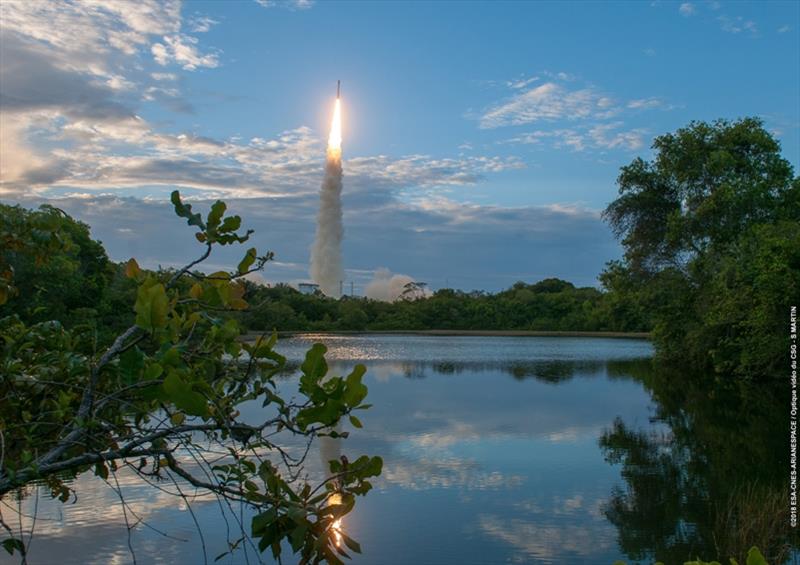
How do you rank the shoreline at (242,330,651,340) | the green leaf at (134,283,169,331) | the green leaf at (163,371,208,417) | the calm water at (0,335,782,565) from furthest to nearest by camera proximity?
the shoreline at (242,330,651,340) → the calm water at (0,335,782,565) → the green leaf at (134,283,169,331) → the green leaf at (163,371,208,417)

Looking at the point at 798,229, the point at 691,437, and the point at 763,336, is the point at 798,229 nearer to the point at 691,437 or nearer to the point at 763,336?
the point at 763,336

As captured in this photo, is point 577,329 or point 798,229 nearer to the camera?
point 798,229

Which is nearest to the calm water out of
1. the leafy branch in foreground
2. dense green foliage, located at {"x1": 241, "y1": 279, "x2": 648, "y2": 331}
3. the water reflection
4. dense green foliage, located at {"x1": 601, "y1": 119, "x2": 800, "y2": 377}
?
the water reflection

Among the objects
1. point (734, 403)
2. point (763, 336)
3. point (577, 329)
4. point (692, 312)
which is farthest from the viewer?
point (577, 329)

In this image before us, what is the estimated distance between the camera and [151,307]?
2074mm

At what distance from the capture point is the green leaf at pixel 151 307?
A: 2066 mm

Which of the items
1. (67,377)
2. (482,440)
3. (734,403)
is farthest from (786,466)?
(67,377)

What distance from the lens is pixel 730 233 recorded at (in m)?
27.0

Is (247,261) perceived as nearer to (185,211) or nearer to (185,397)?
(185,211)

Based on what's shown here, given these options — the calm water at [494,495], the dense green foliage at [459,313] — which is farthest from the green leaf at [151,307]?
the dense green foliage at [459,313]

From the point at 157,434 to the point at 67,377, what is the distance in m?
0.77

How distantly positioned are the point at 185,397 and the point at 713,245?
93.8 ft

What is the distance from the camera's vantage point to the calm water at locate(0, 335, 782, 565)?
328 inches

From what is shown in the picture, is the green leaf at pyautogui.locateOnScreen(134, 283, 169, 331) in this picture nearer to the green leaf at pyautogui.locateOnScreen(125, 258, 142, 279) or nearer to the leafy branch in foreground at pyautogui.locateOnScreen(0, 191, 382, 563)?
the leafy branch in foreground at pyautogui.locateOnScreen(0, 191, 382, 563)
